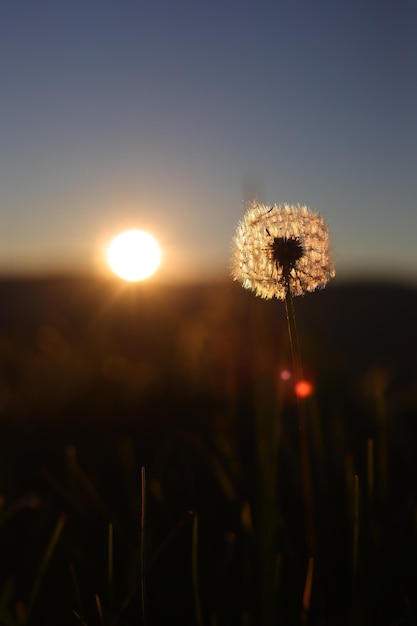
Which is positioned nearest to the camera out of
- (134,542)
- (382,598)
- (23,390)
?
(382,598)

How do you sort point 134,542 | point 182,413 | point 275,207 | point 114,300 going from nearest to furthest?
point 275,207 < point 134,542 < point 182,413 < point 114,300

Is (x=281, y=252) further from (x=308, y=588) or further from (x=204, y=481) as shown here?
(x=204, y=481)

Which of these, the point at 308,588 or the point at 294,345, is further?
the point at 308,588

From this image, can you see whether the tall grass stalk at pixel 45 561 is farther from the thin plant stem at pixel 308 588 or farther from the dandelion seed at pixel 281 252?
the dandelion seed at pixel 281 252

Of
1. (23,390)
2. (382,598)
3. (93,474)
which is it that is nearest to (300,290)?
(382,598)

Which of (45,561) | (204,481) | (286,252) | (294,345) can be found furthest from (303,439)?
(204,481)

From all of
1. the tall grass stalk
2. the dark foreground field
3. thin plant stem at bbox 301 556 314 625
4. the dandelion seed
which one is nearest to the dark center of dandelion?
the dandelion seed

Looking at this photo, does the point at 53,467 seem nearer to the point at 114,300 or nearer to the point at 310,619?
the point at 310,619

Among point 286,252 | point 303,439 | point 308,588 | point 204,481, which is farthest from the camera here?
point 204,481
